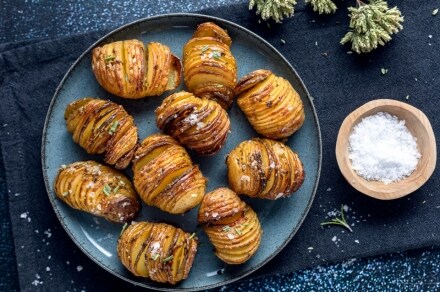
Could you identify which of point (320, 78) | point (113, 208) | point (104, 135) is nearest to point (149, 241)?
point (113, 208)

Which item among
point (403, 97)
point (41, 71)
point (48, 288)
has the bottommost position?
point (48, 288)

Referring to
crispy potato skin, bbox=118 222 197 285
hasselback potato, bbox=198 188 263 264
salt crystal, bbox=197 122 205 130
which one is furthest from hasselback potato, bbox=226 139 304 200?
crispy potato skin, bbox=118 222 197 285

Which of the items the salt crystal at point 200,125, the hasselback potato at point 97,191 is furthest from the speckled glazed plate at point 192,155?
the salt crystal at point 200,125

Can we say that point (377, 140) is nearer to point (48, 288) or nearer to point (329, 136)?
point (329, 136)

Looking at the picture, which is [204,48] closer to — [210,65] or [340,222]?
[210,65]

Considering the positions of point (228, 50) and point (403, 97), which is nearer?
point (228, 50)

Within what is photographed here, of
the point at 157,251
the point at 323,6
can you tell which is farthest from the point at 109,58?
the point at 323,6

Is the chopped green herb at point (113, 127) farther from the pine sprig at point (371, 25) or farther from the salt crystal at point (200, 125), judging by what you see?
the pine sprig at point (371, 25)
